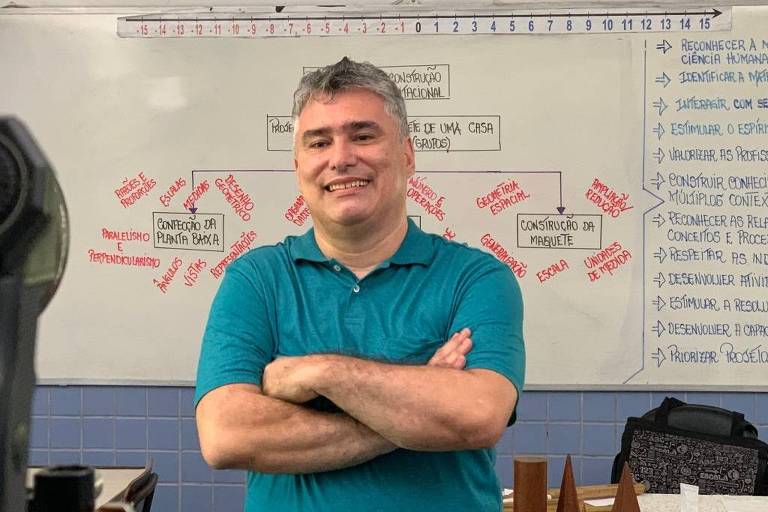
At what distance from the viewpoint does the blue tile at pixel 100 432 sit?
3.92 m

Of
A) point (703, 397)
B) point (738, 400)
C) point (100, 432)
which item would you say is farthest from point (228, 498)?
point (738, 400)

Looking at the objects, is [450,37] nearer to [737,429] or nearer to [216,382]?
[737,429]

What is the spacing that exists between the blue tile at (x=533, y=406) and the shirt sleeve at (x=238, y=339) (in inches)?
85.3

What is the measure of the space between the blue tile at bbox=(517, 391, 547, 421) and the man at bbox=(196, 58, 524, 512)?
6.67 feet

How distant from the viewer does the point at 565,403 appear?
3756 millimetres

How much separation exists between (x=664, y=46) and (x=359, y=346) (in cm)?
248

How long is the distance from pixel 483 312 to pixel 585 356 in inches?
83.4

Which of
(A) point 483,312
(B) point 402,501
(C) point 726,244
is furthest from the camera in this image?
(C) point 726,244

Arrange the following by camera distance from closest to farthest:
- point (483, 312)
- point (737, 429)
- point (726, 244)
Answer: point (483, 312), point (737, 429), point (726, 244)

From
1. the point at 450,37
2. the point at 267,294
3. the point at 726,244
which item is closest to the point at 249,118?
the point at 450,37

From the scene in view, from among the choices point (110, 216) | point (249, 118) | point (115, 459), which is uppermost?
point (249, 118)

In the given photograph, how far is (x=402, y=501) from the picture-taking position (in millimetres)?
1617

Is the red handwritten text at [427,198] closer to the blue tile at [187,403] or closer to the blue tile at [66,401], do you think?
the blue tile at [187,403]

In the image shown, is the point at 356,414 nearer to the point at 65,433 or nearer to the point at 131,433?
the point at 131,433
